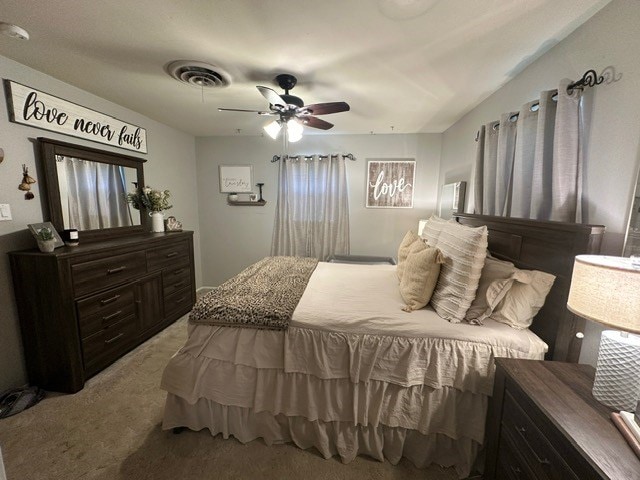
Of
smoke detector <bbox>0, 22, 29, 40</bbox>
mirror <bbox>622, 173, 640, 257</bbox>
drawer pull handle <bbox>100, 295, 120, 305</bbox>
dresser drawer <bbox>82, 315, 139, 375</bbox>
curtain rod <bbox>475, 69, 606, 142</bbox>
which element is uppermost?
smoke detector <bbox>0, 22, 29, 40</bbox>

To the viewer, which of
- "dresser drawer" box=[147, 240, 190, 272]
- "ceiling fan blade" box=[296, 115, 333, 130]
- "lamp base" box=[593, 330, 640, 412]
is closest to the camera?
"lamp base" box=[593, 330, 640, 412]

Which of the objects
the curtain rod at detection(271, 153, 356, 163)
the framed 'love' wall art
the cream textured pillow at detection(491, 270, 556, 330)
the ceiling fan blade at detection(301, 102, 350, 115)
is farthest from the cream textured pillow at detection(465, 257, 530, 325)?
the curtain rod at detection(271, 153, 356, 163)

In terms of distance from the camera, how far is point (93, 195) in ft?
7.81

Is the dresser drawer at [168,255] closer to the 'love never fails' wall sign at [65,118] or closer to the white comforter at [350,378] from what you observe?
the 'love never fails' wall sign at [65,118]

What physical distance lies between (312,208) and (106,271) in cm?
248

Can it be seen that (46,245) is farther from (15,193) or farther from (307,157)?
(307,157)

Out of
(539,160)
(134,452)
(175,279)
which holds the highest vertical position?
(539,160)

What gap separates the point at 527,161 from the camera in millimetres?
1641

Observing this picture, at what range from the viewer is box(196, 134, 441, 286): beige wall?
141 inches

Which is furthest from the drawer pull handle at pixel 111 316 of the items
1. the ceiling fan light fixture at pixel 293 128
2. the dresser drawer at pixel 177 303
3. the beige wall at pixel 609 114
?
the beige wall at pixel 609 114

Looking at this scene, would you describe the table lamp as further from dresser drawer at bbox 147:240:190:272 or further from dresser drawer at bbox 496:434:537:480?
dresser drawer at bbox 147:240:190:272

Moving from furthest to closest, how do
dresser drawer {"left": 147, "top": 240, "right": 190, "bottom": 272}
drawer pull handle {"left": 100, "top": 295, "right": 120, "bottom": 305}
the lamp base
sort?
1. dresser drawer {"left": 147, "top": 240, "right": 190, "bottom": 272}
2. drawer pull handle {"left": 100, "top": 295, "right": 120, "bottom": 305}
3. the lamp base

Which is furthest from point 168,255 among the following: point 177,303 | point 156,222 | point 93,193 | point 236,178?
point 236,178

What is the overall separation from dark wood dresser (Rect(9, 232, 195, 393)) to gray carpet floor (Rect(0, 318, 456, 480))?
270 mm
